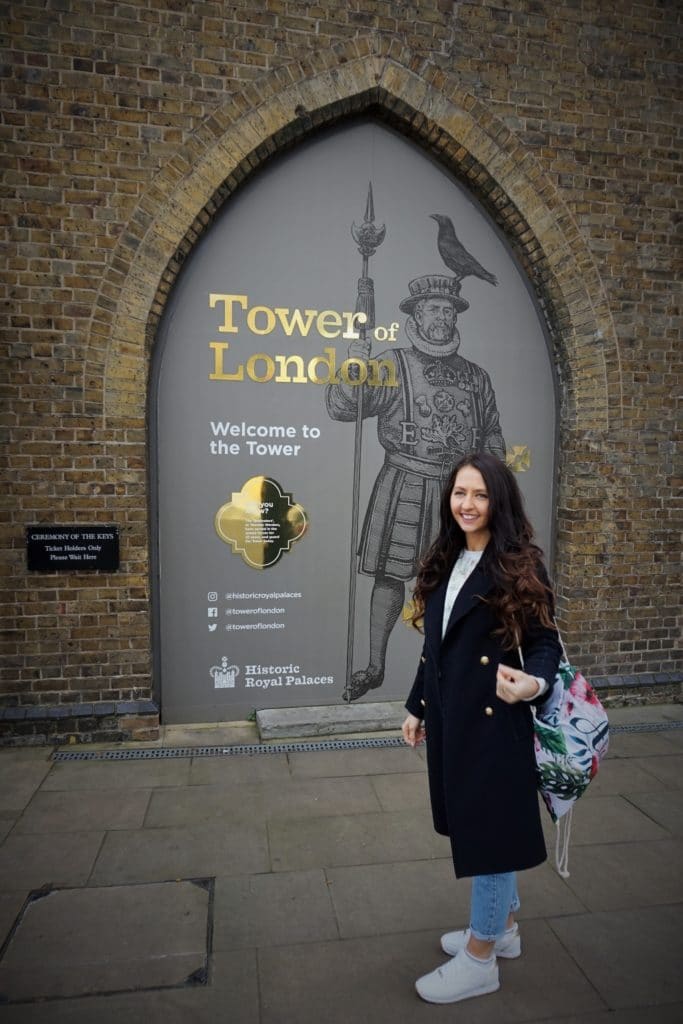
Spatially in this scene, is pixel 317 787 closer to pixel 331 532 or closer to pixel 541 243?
pixel 331 532

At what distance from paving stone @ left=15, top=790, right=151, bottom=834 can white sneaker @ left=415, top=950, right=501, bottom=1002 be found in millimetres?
1927

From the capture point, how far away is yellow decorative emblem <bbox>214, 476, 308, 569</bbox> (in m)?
5.13

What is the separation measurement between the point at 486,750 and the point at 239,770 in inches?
100

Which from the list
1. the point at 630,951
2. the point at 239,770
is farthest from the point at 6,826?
the point at 630,951

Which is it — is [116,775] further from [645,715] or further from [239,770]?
[645,715]

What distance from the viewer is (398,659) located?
555 centimetres

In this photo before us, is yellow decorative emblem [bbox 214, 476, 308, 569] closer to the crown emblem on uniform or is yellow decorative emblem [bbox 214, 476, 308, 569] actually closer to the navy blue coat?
the crown emblem on uniform

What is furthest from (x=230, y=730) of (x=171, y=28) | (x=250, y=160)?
(x=171, y=28)

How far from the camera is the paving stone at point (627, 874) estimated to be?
10.8 ft

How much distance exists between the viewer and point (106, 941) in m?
2.93

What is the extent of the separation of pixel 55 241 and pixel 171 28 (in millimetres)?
1586

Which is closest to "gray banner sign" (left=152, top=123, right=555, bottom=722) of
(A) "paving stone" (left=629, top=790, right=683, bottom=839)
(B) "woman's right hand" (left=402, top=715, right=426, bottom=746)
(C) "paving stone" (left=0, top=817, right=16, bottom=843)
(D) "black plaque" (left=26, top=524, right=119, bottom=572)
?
(D) "black plaque" (left=26, top=524, right=119, bottom=572)

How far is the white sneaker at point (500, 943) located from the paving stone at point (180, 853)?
103 cm

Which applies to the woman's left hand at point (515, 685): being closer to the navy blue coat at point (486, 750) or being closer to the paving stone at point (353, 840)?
the navy blue coat at point (486, 750)
